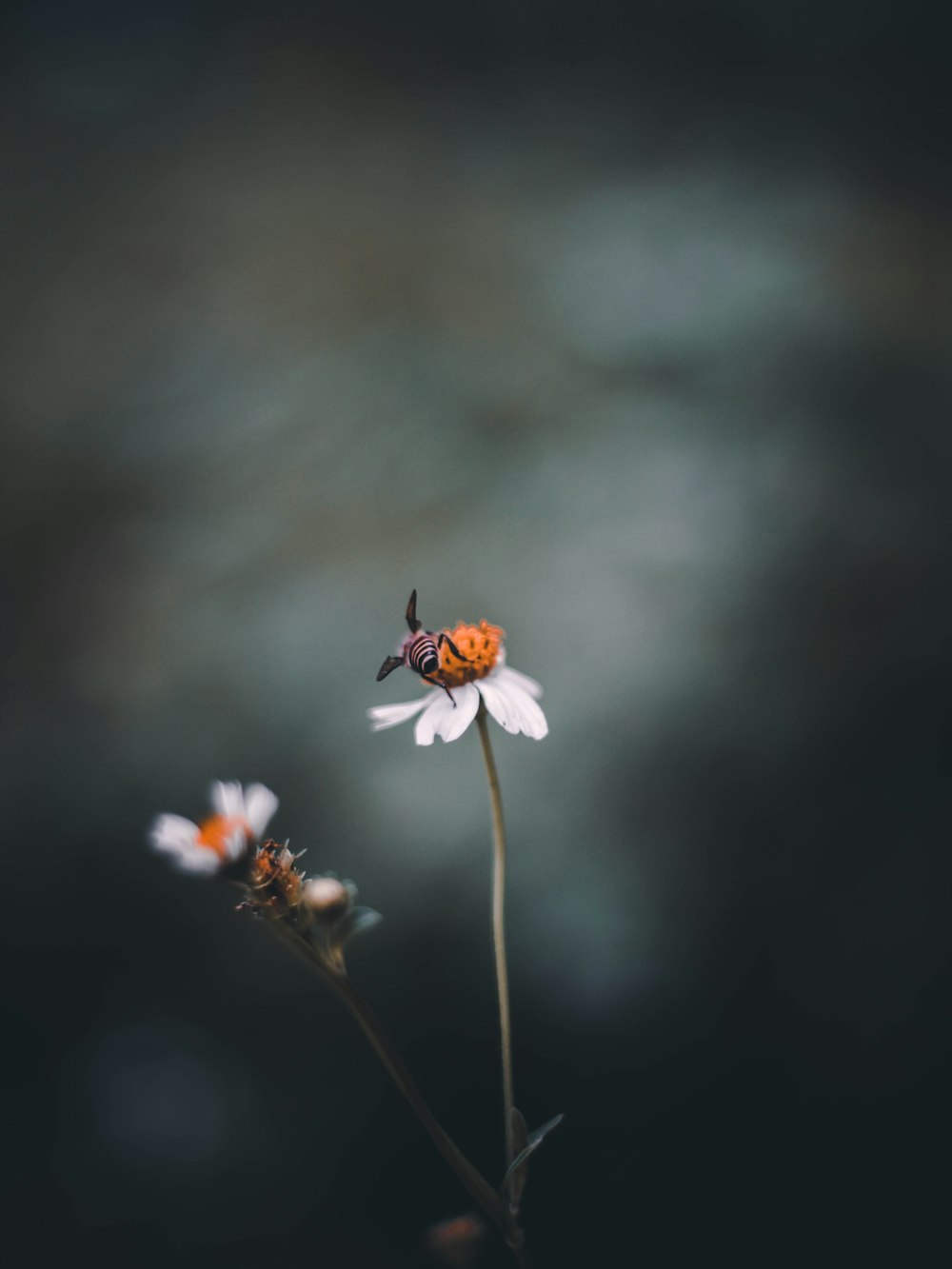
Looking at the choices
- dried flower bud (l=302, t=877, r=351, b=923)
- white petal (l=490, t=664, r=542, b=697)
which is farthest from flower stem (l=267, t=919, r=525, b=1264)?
white petal (l=490, t=664, r=542, b=697)

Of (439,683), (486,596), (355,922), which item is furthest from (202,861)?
(486,596)

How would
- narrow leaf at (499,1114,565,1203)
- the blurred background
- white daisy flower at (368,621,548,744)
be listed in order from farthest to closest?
the blurred background < white daisy flower at (368,621,548,744) < narrow leaf at (499,1114,565,1203)

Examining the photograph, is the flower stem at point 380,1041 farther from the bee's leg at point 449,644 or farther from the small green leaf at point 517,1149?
the bee's leg at point 449,644

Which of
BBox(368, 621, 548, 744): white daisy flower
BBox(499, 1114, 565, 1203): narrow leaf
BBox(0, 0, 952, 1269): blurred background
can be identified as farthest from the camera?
BBox(0, 0, 952, 1269): blurred background

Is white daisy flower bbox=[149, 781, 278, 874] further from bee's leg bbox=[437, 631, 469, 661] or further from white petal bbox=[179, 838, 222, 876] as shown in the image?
bee's leg bbox=[437, 631, 469, 661]

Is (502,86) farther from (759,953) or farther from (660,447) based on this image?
(759,953)

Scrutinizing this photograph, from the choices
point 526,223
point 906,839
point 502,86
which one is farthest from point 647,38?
point 906,839

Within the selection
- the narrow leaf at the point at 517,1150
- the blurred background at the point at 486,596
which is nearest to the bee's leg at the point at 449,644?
the narrow leaf at the point at 517,1150
